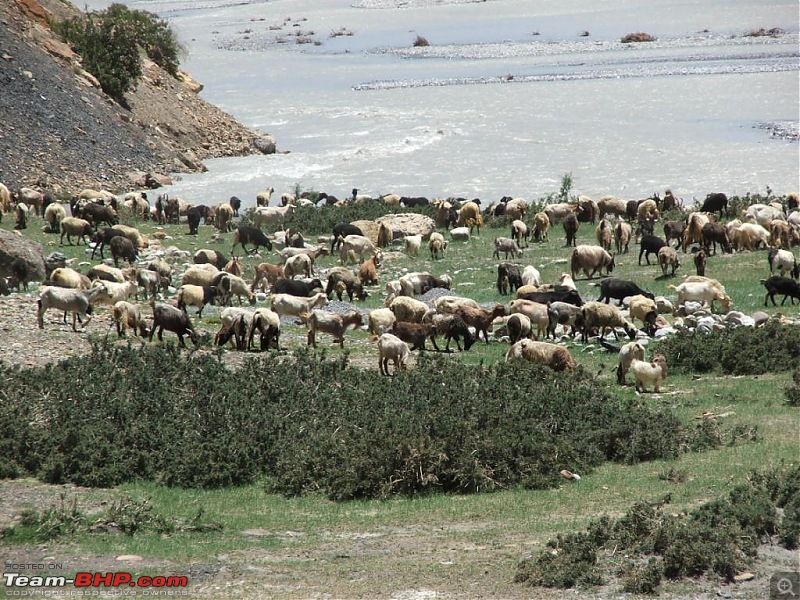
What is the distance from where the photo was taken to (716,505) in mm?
9984

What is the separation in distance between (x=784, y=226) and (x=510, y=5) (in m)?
96.7

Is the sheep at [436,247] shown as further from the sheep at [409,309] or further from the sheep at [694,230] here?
the sheep at [409,309]

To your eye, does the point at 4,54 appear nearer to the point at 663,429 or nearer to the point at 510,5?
the point at 663,429

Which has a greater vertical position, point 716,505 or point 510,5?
point 510,5

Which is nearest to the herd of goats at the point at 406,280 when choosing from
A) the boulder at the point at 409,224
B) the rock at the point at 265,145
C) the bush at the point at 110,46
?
the boulder at the point at 409,224

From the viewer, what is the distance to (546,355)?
54.0 feet

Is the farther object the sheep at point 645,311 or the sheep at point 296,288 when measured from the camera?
the sheep at point 296,288

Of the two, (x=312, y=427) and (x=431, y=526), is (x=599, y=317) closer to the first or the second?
(x=312, y=427)

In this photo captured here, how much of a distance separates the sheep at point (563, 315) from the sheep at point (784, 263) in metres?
5.48

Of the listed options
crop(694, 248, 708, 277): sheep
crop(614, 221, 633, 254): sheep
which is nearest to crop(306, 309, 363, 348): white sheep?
crop(694, 248, 708, 277): sheep

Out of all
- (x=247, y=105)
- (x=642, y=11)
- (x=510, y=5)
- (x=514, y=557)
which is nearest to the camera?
(x=514, y=557)

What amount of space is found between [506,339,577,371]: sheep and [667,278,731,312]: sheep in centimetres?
440

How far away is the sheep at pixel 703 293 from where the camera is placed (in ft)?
65.8

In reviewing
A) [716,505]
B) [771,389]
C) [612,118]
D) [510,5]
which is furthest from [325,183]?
[510,5]
